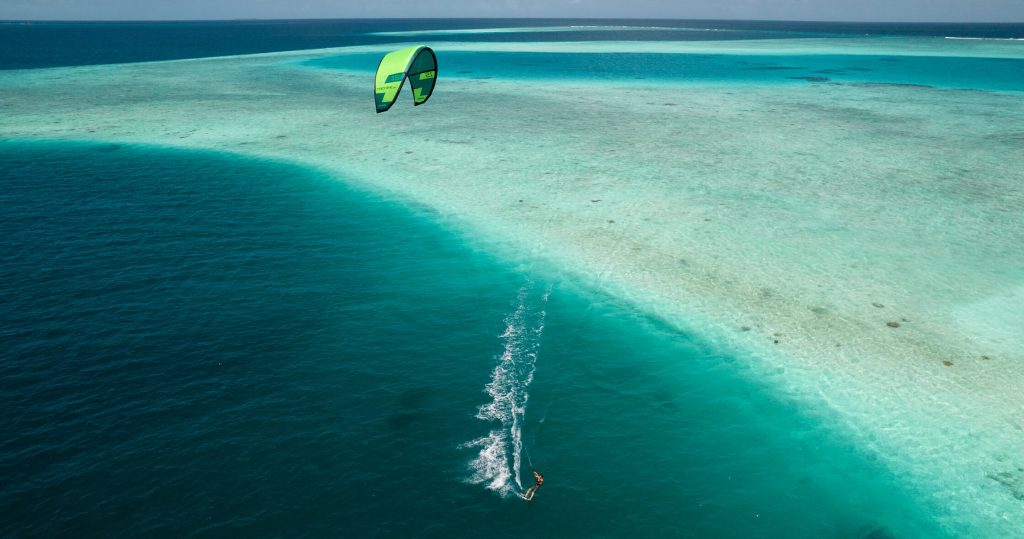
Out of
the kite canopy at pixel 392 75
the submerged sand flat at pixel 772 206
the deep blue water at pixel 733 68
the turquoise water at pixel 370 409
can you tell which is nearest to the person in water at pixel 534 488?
the turquoise water at pixel 370 409

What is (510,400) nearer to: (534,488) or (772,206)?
(534,488)

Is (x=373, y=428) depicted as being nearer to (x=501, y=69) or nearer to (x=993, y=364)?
(x=993, y=364)

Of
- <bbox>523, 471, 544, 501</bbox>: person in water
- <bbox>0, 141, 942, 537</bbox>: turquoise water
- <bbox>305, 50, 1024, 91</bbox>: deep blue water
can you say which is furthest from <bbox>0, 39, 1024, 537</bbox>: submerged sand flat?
<bbox>305, 50, 1024, 91</bbox>: deep blue water

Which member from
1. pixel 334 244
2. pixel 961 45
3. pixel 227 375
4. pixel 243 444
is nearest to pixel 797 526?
pixel 243 444

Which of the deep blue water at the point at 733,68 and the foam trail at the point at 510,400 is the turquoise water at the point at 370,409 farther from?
the deep blue water at the point at 733,68

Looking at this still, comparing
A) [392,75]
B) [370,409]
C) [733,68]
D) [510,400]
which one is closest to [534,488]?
[510,400]

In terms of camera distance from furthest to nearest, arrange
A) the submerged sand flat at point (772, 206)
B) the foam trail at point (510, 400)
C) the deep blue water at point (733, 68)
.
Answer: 1. the deep blue water at point (733, 68)
2. the submerged sand flat at point (772, 206)
3. the foam trail at point (510, 400)
